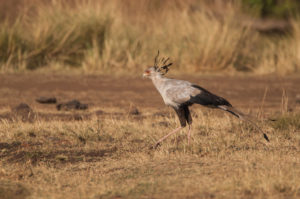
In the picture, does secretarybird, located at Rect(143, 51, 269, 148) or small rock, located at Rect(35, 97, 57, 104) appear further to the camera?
small rock, located at Rect(35, 97, 57, 104)

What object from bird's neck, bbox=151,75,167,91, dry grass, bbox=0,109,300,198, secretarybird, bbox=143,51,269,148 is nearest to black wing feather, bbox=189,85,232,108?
secretarybird, bbox=143,51,269,148

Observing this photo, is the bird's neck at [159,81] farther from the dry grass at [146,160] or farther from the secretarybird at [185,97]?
the dry grass at [146,160]

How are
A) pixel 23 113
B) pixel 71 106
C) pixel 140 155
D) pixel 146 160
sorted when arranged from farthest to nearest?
pixel 71 106
pixel 23 113
pixel 140 155
pixel 146 160

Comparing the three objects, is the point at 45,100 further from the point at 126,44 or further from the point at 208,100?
the point at 208,100

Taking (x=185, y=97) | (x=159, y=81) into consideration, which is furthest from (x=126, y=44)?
(x=185, y=97)

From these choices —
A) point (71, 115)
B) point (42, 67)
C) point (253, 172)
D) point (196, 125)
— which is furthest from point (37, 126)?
point (42, 67)

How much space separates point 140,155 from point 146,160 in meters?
0.19

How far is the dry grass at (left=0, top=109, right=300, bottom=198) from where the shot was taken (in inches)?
165

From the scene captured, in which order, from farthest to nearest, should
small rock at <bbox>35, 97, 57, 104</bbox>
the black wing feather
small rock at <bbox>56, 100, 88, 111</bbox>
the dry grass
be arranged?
1. small rock at <bbox>35, 97, 57, 104</bbox>
2. small rock at <bbox>56, 100, 88, 111</bbox>
3. the black wing feather
4. the dry grass

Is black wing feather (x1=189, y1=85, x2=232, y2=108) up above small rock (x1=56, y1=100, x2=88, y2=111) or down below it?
above

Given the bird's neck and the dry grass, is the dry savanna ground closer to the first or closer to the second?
the dry grass

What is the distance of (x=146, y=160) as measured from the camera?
204 inches

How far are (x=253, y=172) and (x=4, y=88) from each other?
6.68 m

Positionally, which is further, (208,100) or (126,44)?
(126,44)
